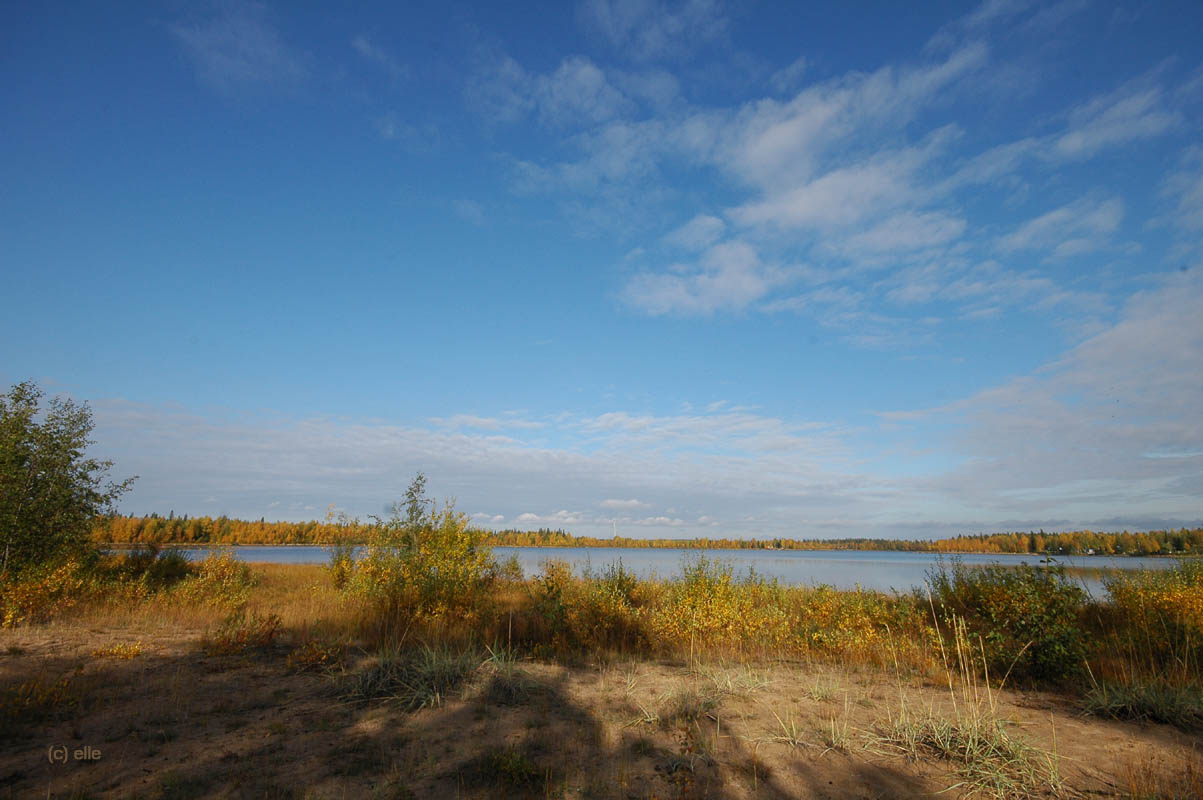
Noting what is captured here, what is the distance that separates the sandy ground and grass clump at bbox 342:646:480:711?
186 millimetres

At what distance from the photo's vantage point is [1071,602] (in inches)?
347

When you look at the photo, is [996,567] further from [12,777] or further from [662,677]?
[12,777]

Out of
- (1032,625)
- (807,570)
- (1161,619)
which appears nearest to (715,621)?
(1032,625)

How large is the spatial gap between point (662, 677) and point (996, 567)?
308 inches

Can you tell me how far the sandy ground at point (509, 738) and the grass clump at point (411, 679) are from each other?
19 cm

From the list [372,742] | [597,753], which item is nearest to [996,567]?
[597,753]

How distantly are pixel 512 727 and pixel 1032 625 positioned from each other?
330 inches

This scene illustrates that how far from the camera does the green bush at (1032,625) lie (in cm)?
818

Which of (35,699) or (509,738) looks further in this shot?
(35,699)

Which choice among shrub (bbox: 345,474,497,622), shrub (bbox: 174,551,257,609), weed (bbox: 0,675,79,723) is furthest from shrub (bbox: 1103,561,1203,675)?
shrub (bbox: 174,551,257,609)

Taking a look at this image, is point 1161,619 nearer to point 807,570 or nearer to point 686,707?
point 686,707

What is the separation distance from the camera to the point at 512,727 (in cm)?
595

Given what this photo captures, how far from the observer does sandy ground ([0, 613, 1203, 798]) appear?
473 centimetres

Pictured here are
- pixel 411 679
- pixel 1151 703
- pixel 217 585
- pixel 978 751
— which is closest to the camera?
pixel 978 751
